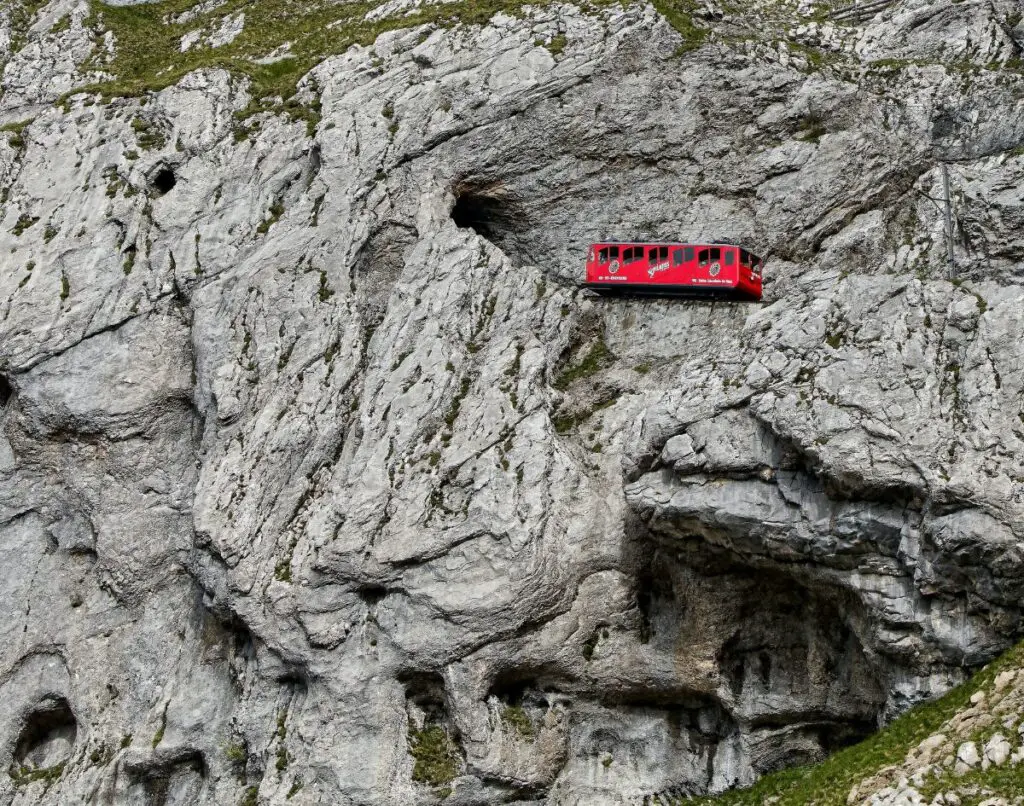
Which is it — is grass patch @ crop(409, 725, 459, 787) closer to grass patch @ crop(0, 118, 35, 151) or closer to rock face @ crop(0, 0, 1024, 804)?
rock face @ crop(0, 0, 1024, 804)

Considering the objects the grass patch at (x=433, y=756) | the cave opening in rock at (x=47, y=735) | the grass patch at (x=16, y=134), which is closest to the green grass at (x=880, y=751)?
the grass patch at (x=433, y=756)

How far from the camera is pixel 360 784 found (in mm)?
26016

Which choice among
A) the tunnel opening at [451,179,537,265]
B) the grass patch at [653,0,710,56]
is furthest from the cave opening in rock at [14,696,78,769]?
the grass patch at [653,0,710,56]

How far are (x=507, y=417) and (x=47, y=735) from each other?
50.7ft

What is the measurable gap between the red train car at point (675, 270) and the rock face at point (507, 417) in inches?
29.2

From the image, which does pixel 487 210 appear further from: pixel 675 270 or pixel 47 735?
pixel 47 735

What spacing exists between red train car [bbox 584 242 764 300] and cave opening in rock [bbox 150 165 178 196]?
13142 millimetres

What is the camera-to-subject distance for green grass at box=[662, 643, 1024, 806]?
70.4 feet

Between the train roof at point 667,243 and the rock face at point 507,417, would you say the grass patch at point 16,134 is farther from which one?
the train roof at point 667,243

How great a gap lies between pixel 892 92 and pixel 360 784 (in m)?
24.0

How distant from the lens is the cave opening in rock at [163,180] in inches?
1395

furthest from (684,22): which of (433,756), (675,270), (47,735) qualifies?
(47,735)

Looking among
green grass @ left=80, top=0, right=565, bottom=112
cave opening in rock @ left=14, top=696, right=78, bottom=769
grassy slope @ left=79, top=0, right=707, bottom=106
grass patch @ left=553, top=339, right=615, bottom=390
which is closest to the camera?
cave opening in rock @ left=14, top=696, right=78, bottom=769

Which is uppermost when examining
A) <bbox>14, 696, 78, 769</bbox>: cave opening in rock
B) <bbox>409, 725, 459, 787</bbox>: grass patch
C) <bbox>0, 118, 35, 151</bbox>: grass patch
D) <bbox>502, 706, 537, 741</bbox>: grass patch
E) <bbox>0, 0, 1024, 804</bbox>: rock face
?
<bbox>0, 118, 35, 151</bbox>: grass patch
